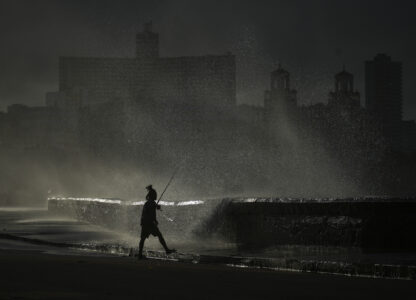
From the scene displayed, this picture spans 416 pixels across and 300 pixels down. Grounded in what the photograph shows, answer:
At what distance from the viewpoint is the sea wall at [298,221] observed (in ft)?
57.5

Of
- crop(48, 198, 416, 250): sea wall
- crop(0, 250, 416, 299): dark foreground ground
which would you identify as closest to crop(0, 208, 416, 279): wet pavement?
crop(48, 198, 416, 250): sea wall

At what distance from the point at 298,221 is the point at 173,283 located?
6486 mm

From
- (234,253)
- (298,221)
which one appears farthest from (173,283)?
(298,221)

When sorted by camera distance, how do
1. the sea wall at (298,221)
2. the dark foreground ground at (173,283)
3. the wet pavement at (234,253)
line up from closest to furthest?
the dark foreground ground at (173,283) < the wet pavement at (234,253) < the sea wall at (298,221)

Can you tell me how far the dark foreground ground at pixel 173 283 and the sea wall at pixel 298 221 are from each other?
271 centimetres

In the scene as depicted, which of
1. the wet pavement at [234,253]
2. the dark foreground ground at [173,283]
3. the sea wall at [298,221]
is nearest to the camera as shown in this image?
the dark foreground ground at [173,283]

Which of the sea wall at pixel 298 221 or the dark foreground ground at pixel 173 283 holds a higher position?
the sea wall at pixel 298 221

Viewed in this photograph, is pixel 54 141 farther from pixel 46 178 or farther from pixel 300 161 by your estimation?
pixel 300 161

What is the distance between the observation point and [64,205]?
47656 mm

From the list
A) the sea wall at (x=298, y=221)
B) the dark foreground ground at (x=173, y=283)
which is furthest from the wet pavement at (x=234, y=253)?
the dark foreground ground at (x=173, y=283)

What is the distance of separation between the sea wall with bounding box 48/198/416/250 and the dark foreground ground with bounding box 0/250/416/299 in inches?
107

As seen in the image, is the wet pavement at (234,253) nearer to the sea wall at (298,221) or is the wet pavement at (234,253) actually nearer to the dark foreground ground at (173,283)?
the sea wall at (298,221)

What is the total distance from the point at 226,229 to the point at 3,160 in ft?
427

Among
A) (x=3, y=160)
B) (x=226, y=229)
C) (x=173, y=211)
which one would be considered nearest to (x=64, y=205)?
(x=173, y=211)
